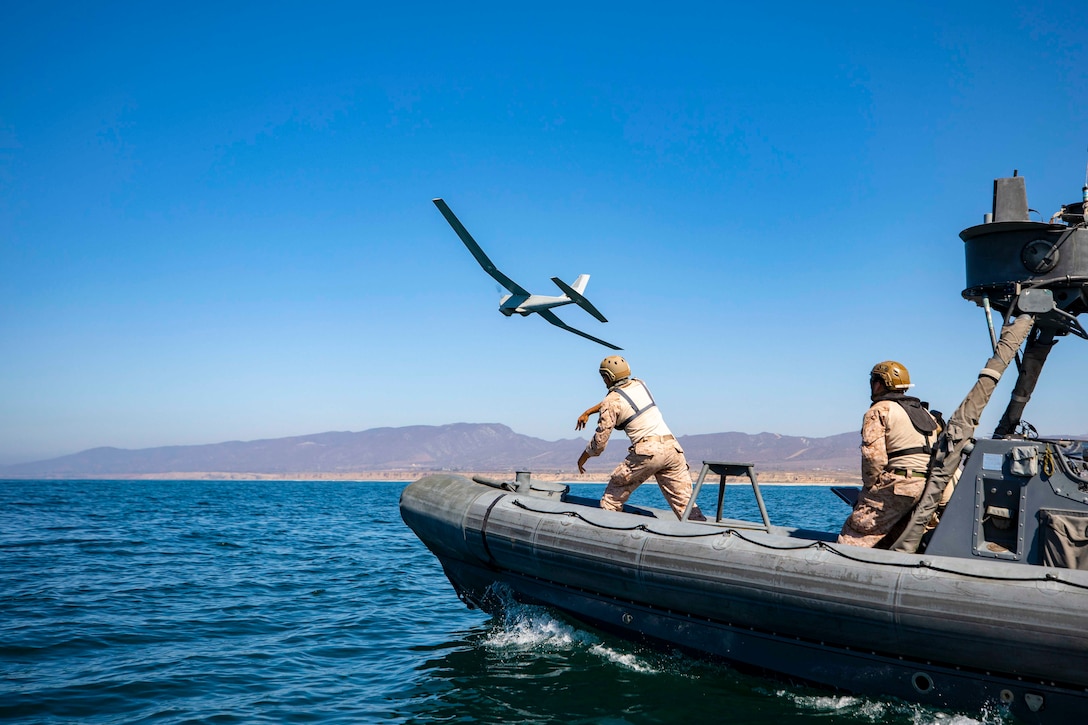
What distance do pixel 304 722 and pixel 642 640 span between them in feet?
9.38

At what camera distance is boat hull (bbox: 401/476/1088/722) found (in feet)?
16.5

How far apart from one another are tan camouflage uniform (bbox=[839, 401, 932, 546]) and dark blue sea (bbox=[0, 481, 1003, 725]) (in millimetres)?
1347

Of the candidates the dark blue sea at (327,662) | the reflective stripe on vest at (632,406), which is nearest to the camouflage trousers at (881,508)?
the dark blue sea at (327,662)

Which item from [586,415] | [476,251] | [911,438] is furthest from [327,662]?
[476,251]

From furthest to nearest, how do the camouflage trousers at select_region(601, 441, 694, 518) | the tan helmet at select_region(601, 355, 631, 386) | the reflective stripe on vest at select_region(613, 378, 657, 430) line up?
the tan helmet at select_region(601, 355, 631, 386) < the reflective stripe on vest at select_region(613, 378, 657, 430) < the camouflage trousers at select_region(601, 441, 694, 518)

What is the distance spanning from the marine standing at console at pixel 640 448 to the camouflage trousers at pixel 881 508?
71.4 inches

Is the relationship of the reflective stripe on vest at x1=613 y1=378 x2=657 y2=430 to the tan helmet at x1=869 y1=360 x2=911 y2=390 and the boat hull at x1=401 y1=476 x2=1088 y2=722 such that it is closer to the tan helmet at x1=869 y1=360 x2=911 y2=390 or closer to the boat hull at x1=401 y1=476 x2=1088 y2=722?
the boat hull at x1=401 y1=476 x2=1088 y2=722

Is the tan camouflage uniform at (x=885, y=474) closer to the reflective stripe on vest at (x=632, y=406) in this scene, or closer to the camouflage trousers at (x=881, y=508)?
the camouflage trousers at (x=881, y=508)

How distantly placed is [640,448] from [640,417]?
0.34 meters

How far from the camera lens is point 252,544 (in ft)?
60.4

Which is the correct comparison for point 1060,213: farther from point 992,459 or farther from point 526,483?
point 526,483

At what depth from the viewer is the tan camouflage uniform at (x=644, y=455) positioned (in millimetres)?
7902

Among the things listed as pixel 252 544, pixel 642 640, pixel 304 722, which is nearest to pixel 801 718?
pixel 642 640

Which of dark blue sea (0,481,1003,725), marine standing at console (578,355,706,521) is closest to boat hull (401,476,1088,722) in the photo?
dark blue sea (0,481,1003,725)
